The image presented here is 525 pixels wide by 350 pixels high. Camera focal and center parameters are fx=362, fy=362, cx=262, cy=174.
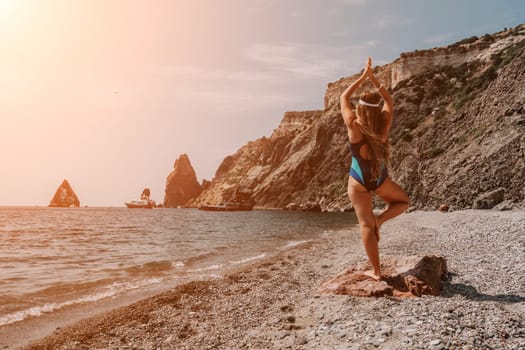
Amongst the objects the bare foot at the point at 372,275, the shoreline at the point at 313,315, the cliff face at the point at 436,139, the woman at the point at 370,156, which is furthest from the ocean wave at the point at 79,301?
the cliff face at the point at 436,139

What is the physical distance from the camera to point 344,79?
14525cm

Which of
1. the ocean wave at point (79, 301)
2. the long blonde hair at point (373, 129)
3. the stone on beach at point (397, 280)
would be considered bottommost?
the ocean wave at point (79, 301)

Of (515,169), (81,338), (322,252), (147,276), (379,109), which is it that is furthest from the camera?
(515,169)

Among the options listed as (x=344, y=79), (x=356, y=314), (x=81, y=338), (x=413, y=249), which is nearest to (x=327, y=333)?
(x=356, y=314)

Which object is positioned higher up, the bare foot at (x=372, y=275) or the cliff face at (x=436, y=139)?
the cliff face at (x=436, y=139)

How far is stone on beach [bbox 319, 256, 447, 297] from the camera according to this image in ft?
22.1

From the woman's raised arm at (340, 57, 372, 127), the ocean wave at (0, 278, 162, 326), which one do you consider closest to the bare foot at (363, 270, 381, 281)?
the woman's raised arm at (340, 57, 372, 127)

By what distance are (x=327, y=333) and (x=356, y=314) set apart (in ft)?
2.20

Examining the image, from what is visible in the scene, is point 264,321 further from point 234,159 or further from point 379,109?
point 234,159

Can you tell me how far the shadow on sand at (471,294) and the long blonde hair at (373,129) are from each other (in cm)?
295

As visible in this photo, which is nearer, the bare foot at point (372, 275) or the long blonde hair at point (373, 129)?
the long blonde hair at point (373, 129)

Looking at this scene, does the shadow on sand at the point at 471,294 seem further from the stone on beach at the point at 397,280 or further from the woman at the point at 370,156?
the woman at the point at 370,156

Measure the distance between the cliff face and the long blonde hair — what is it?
29.0 meters

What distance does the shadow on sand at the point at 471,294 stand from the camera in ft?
22.2
